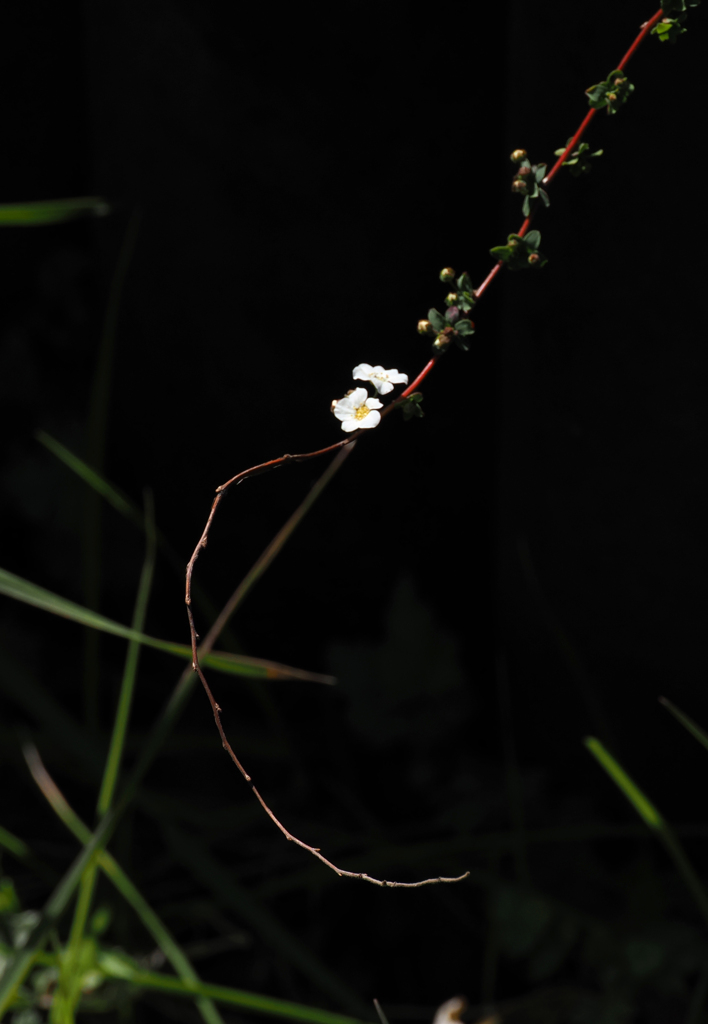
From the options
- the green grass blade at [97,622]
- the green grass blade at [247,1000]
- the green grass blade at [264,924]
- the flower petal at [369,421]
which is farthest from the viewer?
the green grass blade at [264,924]

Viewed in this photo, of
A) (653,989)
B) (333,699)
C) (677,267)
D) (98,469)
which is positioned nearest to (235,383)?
(98,469)

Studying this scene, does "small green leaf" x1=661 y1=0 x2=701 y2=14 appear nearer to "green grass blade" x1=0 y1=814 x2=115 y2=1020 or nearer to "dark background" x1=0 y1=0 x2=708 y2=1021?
"dark background" x1=0 y1=0 x2=708 y2=1021

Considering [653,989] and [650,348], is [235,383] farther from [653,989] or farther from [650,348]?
[653,989]

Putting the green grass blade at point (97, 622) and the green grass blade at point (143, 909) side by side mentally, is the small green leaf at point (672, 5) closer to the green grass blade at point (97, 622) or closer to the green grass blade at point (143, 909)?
the green grass blade at point (97, 622)

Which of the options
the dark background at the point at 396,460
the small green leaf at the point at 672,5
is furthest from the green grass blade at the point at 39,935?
the small green leaf at the point at 672,5

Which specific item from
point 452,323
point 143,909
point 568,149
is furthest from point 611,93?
point 143,909

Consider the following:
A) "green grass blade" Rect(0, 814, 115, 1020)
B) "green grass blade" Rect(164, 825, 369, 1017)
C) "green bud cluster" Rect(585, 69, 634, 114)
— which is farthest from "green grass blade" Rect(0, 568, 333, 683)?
"green bud cluster" Rect(585, 69, 634, 114)
